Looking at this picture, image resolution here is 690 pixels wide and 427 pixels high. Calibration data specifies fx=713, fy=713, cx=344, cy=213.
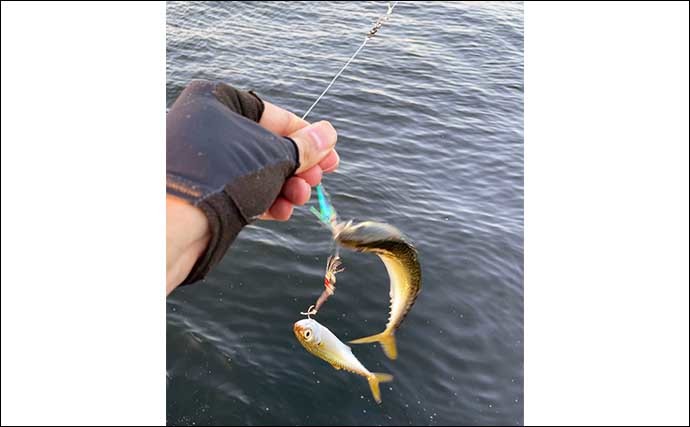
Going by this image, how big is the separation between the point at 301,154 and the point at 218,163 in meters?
0.36

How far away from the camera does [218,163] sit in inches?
59.9

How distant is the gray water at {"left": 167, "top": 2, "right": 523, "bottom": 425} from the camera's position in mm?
4707

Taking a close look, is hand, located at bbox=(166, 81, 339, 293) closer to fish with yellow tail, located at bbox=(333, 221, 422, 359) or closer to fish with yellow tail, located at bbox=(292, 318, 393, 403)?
fish with yellow tail, located at bbox=(333, 221, 422, 359)

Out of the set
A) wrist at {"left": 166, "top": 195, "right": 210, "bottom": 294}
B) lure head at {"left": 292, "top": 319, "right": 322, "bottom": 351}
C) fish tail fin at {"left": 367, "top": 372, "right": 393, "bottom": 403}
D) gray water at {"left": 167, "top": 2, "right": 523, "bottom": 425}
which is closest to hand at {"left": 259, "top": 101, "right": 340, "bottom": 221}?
wrist at {"left": 166, "top": 195, "right": 210, "bottom": 294}

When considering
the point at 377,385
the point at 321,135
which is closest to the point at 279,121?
the point at 321,135

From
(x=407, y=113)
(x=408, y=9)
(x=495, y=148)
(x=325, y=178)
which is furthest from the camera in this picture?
(x=408, y=9)

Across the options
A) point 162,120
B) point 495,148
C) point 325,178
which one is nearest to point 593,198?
point 162,120

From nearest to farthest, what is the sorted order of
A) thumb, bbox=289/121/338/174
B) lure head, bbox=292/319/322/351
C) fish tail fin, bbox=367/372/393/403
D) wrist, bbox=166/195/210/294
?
1. wrist, bbox=166/195/210/294
2. thumb, bbox=289/121/338/174
3. lure head, bbox=292/319/322/351
4. fish tail fin, bbox=367/372/393/403

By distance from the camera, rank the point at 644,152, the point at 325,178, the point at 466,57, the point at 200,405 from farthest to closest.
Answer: the point at 466,57, the point at 325,178, the point at 200,405, the point at 644,152

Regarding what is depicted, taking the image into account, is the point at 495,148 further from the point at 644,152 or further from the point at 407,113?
the point at 644,152

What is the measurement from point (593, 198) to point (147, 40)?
91.6 inches

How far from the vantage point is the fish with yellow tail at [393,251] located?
2.07 meters

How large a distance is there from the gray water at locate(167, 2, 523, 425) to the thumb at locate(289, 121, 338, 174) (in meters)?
3.01

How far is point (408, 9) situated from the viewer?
11711 millimetres
